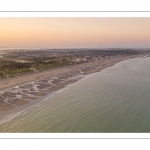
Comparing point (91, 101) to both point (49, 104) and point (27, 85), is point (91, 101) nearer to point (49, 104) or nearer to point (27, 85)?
point (49, 104)

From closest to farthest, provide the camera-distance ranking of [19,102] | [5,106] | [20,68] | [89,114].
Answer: [89,114] → [5,106] → [19,102] → [20,68]

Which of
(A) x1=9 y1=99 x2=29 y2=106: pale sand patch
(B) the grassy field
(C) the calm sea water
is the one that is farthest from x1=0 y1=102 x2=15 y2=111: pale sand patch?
(B) the grassy field

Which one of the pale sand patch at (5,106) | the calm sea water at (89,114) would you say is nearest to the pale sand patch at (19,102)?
the pale sand patch at (5,106)

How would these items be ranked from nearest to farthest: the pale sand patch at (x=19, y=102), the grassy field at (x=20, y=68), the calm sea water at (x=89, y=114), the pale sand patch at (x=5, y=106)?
1. the calm sea water at (x=89, y=114)
2. the pale sand patch at (x=5, y=106)
3. the pale sand patch at (x=19, y=102)
4. the grassy field at (x=20, y=68)

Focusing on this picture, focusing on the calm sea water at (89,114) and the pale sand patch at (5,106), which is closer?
the calm sea water at (89,114)

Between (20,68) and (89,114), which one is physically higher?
(20,68)

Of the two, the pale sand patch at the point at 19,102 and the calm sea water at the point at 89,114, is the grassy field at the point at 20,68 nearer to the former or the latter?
the pale sand patch at the point at 19,102

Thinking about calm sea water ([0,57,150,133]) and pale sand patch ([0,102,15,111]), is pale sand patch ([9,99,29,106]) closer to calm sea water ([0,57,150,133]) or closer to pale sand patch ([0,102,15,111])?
pale sand patch ([0,102,15,111])

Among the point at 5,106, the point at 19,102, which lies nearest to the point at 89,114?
the point at 19,102

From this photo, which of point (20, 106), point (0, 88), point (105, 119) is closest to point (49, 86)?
point (0, 88)

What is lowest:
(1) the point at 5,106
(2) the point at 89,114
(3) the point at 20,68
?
(2) the point at 89,114

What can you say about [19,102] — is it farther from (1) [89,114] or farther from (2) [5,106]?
(1) [89,114]
